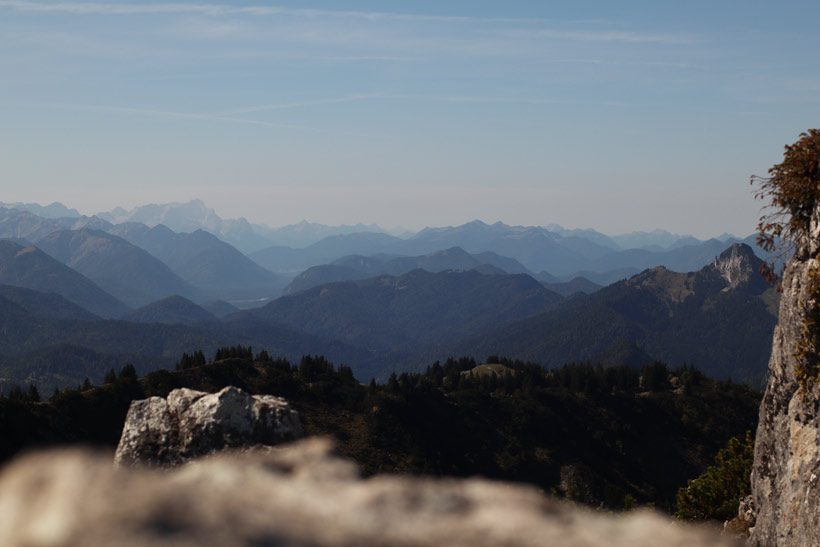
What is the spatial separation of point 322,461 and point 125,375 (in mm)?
69501

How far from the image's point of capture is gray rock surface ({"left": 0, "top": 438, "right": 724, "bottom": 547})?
4.91 metres

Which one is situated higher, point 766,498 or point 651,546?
point 651,546

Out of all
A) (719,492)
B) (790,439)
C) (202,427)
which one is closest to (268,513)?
(202,427)

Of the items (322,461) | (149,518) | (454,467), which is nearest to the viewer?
(149,518)

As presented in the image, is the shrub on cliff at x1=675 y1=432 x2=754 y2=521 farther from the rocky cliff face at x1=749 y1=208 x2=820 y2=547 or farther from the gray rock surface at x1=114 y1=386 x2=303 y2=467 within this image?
the gray rock surface at x1=114 y1=386 x2=303 y2=467

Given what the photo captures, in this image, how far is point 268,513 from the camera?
5.71 m

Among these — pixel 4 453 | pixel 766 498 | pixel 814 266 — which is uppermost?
pixel 814 266

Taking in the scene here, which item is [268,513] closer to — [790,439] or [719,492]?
[790,439]

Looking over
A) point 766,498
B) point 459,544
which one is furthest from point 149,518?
point 766,498

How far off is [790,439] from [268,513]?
16244 mm

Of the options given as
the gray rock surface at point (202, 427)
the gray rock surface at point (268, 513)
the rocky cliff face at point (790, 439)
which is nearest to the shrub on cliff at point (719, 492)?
the rocky cliff face at point (790, 439)

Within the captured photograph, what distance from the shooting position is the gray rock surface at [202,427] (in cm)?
1606

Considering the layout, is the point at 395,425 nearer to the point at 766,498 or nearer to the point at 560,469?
the point at 560,469

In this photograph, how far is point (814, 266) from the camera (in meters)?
15.3
